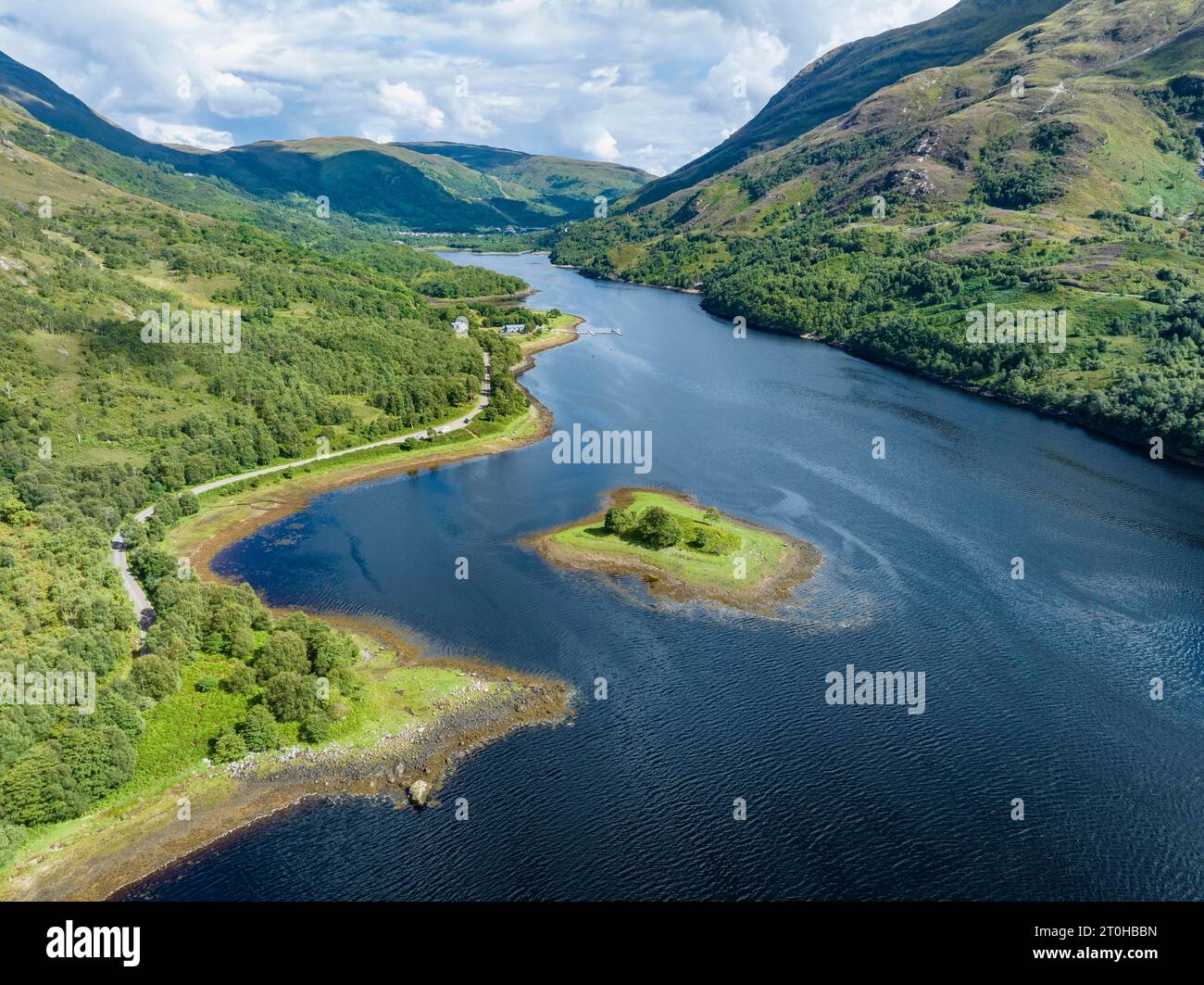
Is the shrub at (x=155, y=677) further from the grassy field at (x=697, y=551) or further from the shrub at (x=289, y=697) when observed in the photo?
the grassy field at (x=697, y=551)

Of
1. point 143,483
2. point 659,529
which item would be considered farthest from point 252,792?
point 143,483

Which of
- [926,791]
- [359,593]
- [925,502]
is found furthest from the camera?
[925,502]

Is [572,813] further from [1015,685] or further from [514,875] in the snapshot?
[1015,685]

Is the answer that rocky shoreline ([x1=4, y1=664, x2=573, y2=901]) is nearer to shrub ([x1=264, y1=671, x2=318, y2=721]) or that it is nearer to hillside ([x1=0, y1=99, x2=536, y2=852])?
hillside ([x1=0, y1=99, x2=536, y2=852])

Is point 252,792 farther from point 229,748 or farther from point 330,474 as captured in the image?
point 330,474

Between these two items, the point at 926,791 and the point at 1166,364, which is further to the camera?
the point at 1166,364

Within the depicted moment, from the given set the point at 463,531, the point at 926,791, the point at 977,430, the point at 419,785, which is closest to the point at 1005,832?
the point at 926,791

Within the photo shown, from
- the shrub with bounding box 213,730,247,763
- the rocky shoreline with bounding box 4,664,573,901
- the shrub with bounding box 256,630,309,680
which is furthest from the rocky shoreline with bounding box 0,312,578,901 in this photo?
Result: the shrub with bounding box 256,630,309,680

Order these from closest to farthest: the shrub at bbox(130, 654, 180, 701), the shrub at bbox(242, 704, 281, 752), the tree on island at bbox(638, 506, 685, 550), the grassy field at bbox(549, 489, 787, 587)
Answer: the shrub at bbox(242, 704, 281, 752), the shrub at bbox(130, 654, 180, 701), the grassy field at bbox(549, 489, 787, 587), the tree on island at bbox(638, 506, 685, 550)
